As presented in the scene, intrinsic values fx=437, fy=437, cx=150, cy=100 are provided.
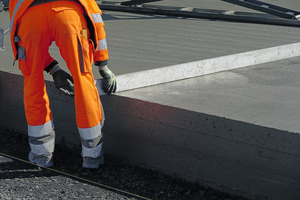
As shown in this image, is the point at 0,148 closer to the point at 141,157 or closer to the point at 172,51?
the point at 141,157

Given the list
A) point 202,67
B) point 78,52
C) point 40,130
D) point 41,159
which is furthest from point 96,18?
point 202,67

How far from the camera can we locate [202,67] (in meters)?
4.46

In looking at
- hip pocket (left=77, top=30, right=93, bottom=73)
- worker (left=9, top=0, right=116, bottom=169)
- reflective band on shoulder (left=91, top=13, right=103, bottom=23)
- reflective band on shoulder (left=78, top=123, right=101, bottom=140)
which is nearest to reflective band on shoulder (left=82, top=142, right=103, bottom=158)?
worker (left=9, top=0, right=116, bottom=169)

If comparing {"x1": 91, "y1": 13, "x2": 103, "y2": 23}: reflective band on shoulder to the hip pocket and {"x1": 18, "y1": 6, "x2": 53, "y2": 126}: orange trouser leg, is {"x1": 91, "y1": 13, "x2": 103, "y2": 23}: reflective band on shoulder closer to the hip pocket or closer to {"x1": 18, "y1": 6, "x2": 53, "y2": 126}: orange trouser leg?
the hip pocket

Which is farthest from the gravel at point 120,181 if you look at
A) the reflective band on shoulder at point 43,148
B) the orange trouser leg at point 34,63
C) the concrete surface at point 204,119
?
the orange trouser leg at point 34,63

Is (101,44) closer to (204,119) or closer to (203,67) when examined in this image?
(204,119)

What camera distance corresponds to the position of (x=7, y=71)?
13.5ft

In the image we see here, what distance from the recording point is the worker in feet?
10.2

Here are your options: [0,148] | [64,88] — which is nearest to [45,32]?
[64,88]

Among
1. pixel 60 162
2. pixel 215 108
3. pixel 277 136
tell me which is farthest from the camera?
pixel 60 162

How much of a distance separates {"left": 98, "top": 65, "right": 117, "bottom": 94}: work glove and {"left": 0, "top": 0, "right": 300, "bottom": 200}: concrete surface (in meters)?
0.09

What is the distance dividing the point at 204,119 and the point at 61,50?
115 centimetres

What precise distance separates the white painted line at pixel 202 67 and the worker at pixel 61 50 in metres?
0.38

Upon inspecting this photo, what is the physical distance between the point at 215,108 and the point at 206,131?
0.21 meters
